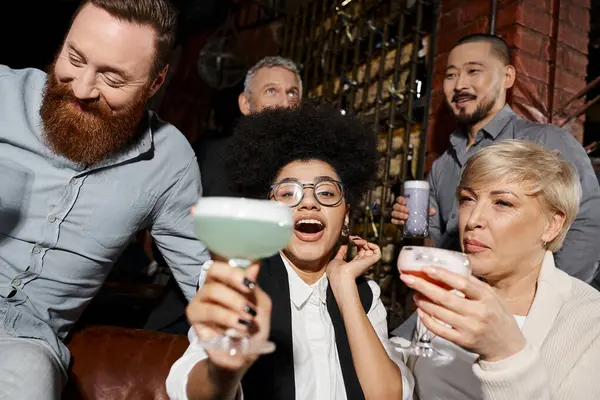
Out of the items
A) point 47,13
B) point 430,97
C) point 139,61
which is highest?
point 47,13

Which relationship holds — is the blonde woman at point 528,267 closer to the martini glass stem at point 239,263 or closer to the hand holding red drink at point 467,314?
the hand holding red drink at point 467,314

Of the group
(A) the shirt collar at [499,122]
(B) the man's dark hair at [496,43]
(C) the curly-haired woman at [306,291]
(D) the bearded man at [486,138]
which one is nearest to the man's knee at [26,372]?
(C) the curly-haired woman at [306,291]

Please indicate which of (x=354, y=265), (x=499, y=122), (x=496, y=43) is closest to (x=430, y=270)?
(x=354, y=265)

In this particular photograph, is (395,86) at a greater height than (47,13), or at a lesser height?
lesser

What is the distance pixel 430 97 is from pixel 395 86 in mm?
440

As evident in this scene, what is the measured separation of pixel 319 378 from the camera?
1649mm

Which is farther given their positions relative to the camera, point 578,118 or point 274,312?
point 578,118

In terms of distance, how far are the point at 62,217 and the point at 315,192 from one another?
0.94 metres

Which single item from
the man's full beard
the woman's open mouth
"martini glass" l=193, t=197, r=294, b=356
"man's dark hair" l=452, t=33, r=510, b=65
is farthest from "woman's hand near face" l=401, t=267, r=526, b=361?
"man's dark hair" l=452, t=33, r=510, b=65

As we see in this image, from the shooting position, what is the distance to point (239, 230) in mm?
1086

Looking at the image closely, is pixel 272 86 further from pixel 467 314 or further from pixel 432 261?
pixel 467 314

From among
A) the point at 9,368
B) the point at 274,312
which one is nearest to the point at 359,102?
the point at 274,312

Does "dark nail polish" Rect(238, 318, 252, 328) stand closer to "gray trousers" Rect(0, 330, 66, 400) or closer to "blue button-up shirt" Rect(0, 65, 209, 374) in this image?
"gray trousers" Rect(0, 330, 66, 400)

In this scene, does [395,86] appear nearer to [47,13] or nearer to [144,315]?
[144,315]
